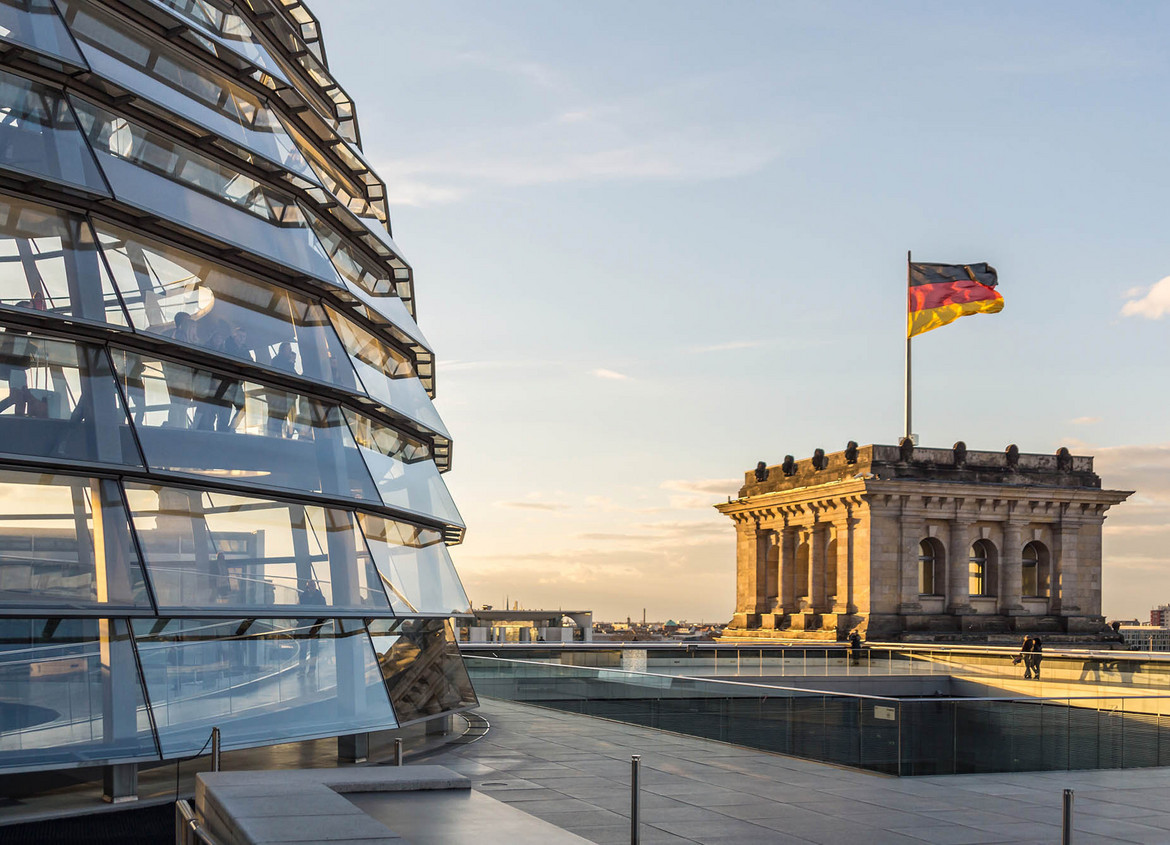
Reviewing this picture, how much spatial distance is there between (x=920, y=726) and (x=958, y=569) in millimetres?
50934

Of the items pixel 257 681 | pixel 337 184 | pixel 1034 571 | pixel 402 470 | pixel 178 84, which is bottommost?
pixel 257 681

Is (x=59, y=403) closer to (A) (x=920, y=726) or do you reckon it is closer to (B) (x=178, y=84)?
(B) (x=178, y=84)

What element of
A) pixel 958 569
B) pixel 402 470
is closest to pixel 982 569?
pixel 958 569

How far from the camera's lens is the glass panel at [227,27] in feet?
54.4

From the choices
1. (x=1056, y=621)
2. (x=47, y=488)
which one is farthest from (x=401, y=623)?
(x=1056, y=621)

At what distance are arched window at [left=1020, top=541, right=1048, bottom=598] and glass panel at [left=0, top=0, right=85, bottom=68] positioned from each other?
64.9m

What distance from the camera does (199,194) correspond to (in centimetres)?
1555

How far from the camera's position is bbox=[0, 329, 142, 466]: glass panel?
1299 centimetres

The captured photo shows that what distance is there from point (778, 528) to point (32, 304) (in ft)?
217

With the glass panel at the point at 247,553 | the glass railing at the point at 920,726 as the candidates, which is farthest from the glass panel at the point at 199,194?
the glass railing at the point at 920,726

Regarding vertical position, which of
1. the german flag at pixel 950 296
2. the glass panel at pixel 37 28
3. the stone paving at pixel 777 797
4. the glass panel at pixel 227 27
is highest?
the german flag at pixel 950 296

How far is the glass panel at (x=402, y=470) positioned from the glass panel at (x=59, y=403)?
4.22 metres

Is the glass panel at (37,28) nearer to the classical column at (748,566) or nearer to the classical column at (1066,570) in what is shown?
the classical column at (1066,570)

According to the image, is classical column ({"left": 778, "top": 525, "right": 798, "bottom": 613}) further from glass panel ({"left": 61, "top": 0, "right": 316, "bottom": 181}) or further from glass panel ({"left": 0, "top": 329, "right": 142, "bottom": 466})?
glass panel ({"left": 0, "top": 329, "right": 142, "bottom": 466})
